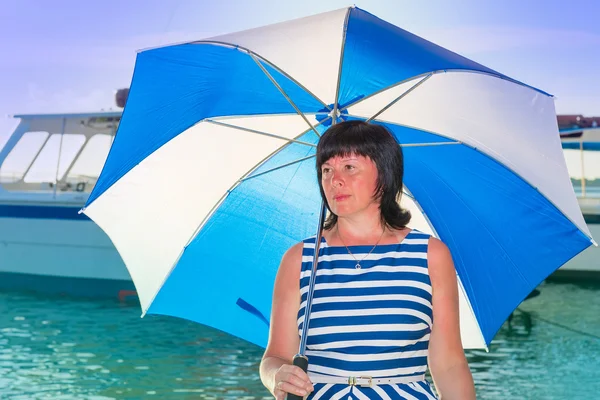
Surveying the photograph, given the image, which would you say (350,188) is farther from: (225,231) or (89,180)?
(89,180)

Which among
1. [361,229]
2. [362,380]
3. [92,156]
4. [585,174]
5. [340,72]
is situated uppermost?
[92,156]

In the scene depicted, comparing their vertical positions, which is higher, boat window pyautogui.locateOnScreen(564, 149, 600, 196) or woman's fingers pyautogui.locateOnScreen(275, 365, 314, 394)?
boat window pyautogui.locateOnScreen(564, 149, 600, 196)

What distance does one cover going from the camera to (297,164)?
10.3 ft

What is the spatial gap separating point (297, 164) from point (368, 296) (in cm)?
125

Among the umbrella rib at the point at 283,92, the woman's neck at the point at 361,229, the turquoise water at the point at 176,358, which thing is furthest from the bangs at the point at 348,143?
the turquoise water at the point at 176,358

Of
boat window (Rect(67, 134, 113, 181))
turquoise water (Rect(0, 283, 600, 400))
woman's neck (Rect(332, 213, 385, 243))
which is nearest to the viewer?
woman's neck (Rect(332, 213, 385, 243))

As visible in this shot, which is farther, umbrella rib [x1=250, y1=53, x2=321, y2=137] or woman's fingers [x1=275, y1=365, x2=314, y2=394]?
umbrella rib [x1=250, y1=53, x2=321, y2=137]

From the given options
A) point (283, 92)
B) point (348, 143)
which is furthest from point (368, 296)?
point (283, 92)

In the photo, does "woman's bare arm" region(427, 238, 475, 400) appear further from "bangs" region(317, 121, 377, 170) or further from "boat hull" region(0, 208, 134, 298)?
"boat hull" region(0, 208, 134, 298)

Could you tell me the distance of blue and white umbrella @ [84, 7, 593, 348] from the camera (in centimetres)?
287

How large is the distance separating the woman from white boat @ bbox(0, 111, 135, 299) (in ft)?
40.1

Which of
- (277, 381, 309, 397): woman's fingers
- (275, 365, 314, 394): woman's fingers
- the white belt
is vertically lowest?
the white belt

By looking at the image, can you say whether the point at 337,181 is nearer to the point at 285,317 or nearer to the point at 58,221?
the point at 285,317

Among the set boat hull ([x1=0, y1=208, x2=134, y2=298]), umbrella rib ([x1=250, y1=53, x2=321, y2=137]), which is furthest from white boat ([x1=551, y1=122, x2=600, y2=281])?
umbrella rib ([x1=250, y1=53, x2=321, y2=137])
